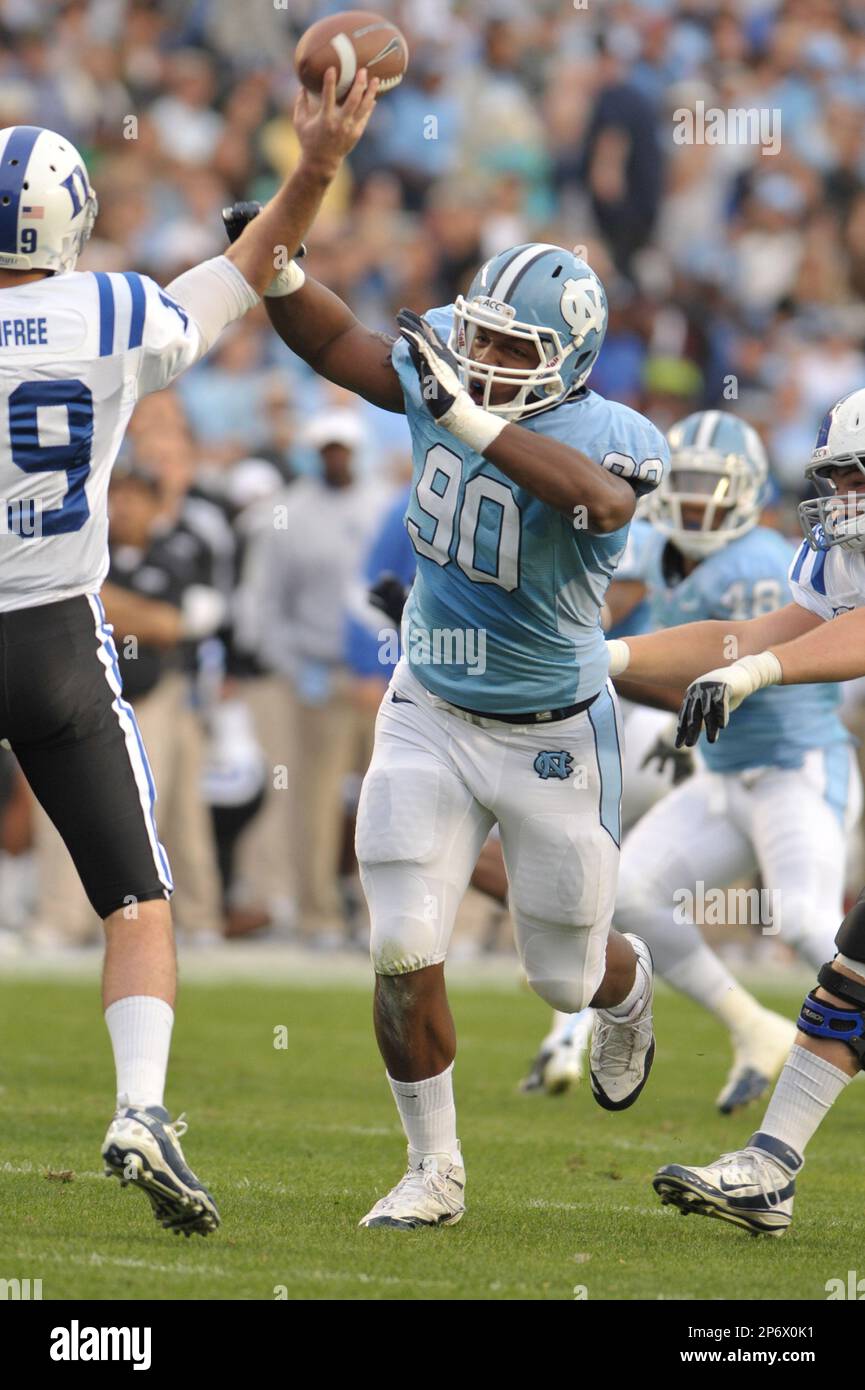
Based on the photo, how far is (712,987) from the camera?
622 centimetres

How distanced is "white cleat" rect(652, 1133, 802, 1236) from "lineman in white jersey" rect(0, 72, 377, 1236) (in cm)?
97

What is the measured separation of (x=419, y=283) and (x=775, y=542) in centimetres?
611

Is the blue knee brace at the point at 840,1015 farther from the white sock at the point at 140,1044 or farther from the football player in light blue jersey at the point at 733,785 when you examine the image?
the football player in light blue jersey at the point at 733,785

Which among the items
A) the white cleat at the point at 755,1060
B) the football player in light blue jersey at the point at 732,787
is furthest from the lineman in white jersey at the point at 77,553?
the white cleat at the point at 755,1060

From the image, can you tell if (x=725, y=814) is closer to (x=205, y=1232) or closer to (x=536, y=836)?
(x=536, y=836)

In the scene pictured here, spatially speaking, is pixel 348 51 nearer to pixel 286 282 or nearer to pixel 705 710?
pixel 286 282

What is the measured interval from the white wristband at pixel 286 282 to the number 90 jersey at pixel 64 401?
47 centimetres

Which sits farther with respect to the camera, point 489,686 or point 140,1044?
point 489,686

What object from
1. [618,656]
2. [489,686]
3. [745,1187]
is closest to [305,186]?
[489,686]

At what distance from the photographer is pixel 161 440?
30.1 ft

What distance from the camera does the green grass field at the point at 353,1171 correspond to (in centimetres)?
363

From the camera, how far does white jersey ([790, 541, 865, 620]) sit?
4.39m

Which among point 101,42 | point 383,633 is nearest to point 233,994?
point 383,633

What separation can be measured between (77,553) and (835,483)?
5.22 feet
